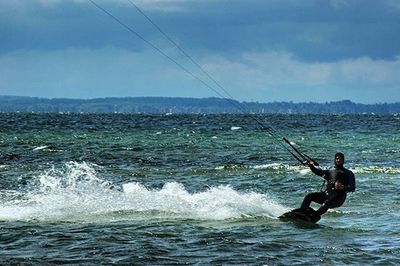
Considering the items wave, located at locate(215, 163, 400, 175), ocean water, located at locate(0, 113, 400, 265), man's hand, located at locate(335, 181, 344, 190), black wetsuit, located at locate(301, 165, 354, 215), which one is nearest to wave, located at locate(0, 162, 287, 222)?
ocean water, located at locate(0, 113, 400, 265)

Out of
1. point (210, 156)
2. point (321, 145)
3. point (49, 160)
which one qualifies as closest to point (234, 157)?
point (210, 156)

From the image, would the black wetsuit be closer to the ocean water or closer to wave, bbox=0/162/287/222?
the ocean water

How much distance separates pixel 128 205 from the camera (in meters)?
21.1

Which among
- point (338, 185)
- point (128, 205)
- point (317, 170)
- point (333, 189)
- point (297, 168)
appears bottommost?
point (128, 205)

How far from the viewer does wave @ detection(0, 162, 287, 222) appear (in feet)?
64.2

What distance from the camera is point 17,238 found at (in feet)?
53.9

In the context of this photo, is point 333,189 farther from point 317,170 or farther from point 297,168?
point 297,168

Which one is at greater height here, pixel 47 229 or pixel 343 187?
pixel 343 187

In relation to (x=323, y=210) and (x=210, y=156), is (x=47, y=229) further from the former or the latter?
(x=210, y=156)

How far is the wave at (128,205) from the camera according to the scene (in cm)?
1956

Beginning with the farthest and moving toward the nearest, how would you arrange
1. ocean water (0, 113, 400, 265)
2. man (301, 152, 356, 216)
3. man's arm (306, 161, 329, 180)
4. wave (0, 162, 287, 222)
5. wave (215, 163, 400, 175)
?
wave (215, 163, 400, 175) < wave (0, 162, 287, 222) < man (301, 152, 356, 216) < man's arm (306, 161, 329, 180) < ocean water (0, 113, 400, 265)

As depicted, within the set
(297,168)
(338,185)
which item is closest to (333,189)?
(338,185)

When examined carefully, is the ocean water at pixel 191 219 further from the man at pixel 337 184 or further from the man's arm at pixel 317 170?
the man's arm at pixel 317 170

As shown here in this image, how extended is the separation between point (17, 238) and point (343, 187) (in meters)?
7.18
